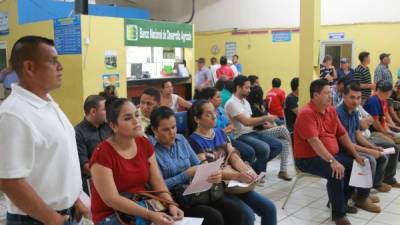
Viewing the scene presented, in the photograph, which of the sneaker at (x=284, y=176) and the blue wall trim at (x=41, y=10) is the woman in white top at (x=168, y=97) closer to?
the sneaker at (x=284, y=176)

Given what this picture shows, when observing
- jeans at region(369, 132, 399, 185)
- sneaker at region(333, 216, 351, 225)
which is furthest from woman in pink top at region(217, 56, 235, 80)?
sneaker at region(333, 216, 351, 225)

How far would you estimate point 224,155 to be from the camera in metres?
2.91

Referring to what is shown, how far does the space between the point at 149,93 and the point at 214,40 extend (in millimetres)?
7604

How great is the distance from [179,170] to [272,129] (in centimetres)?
240

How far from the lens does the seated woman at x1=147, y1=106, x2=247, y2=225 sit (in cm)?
234

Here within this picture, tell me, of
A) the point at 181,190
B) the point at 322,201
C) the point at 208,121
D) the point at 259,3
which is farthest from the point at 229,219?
the point at 259,3

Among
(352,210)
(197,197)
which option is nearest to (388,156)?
(352,210)

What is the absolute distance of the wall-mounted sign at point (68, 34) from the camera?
5.71 metres

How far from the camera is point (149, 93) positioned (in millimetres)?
3502

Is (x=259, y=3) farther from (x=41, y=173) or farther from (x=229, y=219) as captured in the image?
(x=41, y=173)

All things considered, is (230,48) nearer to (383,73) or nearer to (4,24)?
(383,73)

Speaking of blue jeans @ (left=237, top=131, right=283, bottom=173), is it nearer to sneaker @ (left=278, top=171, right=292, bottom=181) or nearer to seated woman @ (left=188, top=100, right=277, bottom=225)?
sneaker @ (left=278, top=171, right=292, bottom=181)

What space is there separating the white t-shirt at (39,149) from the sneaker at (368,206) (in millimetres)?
2914

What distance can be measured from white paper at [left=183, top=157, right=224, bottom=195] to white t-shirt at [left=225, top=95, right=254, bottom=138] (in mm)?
1956
